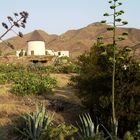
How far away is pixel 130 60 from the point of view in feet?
34.7

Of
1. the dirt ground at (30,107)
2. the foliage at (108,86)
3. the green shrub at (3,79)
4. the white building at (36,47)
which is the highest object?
the white building at (36,47)

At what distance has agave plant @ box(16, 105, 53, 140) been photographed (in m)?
8.80

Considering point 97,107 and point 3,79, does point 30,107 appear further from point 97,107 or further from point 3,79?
point 3,79

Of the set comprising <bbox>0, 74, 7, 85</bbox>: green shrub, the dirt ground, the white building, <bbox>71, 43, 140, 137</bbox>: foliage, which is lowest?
the dirt ground

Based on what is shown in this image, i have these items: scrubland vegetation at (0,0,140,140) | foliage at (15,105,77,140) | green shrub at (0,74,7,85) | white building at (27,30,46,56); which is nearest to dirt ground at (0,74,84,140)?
scrubland vegetation at (0,0,140,140)

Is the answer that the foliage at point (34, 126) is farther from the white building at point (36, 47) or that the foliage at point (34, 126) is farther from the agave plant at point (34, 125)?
the white building at point (36, 47)

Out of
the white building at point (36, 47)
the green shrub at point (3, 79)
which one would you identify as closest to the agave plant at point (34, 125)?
the green shrub at point (3, 79)

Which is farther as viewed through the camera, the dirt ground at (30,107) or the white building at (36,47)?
the white building at (36,47)

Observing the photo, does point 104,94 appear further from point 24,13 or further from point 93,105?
point 24,13

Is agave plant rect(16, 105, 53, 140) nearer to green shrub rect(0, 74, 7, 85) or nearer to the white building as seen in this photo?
green shrub rect(0, 74, 7, 85)

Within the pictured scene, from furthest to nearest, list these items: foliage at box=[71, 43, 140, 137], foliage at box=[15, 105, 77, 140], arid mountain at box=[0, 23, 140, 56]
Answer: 1. arid mountain at box=[0, 23, 140, 56]
2. foliage at box=[71, 43, 140, 137]
3. foliage at box=[15, 105, 77, 140]

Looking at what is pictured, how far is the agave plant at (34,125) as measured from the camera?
347 inches

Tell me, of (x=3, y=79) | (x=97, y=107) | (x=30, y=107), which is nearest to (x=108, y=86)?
(x=97, y=107)

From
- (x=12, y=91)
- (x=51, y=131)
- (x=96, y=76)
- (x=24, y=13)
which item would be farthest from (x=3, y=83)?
(x=24, y=13)
